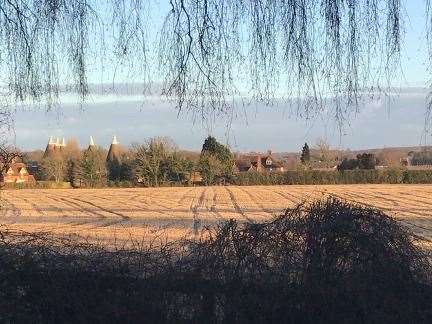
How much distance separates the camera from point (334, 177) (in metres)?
95.9

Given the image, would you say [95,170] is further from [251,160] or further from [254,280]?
[254,280]

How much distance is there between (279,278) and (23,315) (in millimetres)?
1446

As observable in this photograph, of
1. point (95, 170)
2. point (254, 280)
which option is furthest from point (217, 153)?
point (95, 170)

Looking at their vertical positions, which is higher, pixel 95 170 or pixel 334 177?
pixel 95 170

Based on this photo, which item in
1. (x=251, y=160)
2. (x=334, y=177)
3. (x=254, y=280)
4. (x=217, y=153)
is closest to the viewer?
(x=254, y=280)

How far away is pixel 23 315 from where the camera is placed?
324 cm

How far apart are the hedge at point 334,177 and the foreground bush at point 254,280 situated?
9024 centimetres

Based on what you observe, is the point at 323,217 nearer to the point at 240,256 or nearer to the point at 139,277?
the point at 240,256

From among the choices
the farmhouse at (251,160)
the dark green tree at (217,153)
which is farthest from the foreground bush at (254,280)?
the farmhouse at (251,160)

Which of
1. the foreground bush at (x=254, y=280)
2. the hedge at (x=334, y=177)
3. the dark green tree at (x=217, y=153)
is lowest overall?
the hedge at (x=334, y=177)

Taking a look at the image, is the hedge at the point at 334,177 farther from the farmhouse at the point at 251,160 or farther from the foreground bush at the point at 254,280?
the foreground bush at the point at 254,280

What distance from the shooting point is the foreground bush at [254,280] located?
3.19 m

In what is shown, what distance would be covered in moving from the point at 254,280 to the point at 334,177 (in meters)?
94.7

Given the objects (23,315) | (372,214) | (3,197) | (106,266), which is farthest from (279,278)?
(3,197)
